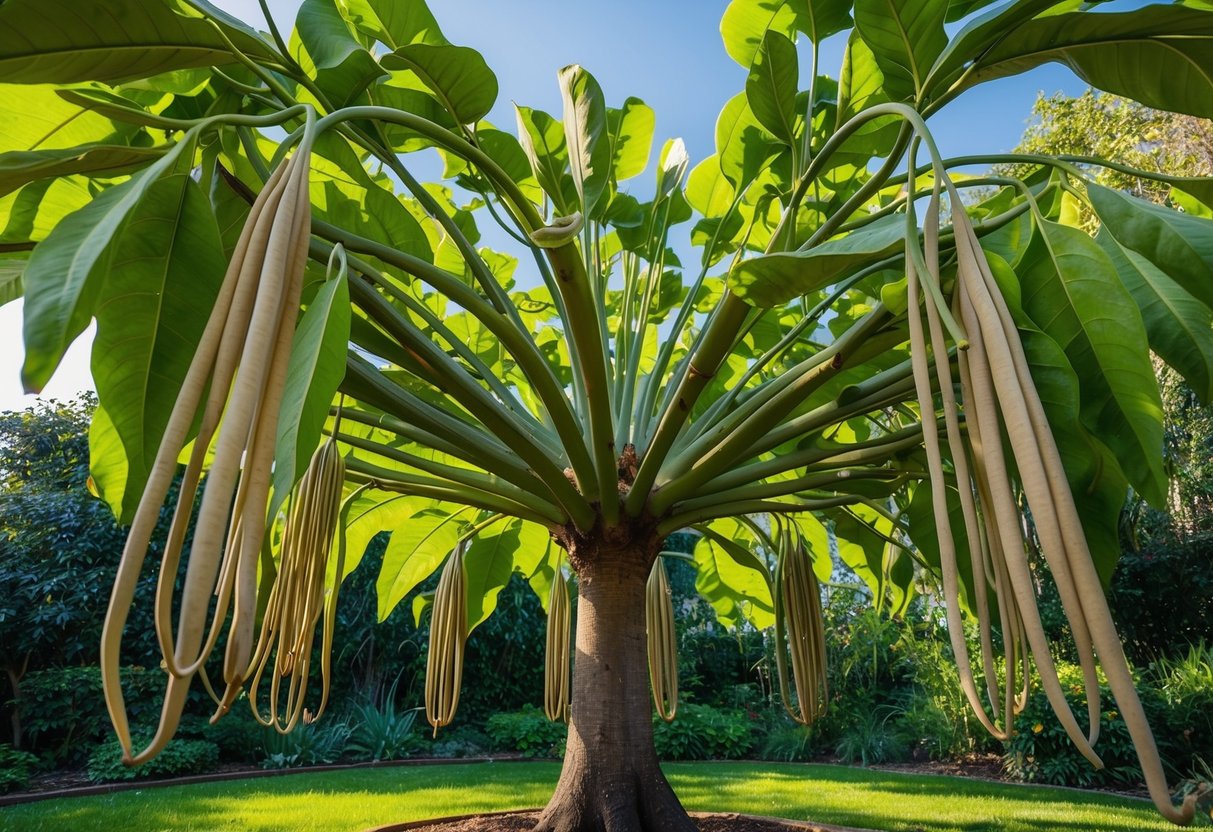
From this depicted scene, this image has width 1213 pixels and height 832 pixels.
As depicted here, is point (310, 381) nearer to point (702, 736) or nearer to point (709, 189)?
point (709, 189)

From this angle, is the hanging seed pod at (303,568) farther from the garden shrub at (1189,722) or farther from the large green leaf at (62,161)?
the garden shrub at (1189,722)

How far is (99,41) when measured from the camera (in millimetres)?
727

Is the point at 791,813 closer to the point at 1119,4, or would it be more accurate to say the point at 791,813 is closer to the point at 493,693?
the point at 1119,4

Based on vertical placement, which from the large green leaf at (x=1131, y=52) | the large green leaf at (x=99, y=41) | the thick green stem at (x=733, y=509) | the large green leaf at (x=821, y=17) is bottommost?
the thick green stem at (x=733, y=509)

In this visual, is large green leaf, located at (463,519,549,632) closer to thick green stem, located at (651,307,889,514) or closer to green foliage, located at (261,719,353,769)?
thick green stem, located at (651,307,889,514)

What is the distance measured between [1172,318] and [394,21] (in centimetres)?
141

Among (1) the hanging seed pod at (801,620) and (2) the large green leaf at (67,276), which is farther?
(1) the hanging seed pod at (801,620)

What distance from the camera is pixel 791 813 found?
3820mm

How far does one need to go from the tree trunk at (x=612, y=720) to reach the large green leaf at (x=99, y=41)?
113cm

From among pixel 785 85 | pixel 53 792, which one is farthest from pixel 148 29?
pixel 53 792

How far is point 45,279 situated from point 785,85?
124cm

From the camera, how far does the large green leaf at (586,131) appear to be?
157cm

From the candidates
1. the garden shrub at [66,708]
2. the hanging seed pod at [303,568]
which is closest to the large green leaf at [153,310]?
the hanging seed pod at [303,568]

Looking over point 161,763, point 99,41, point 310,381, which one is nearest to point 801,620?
point 310,381
